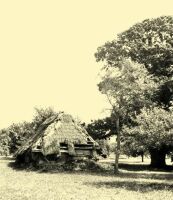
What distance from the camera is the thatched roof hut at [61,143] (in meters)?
45.1

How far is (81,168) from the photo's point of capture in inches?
1781

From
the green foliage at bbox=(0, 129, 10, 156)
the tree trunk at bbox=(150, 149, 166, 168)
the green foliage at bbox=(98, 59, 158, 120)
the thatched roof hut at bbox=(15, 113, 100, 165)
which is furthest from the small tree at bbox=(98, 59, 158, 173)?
the green foliage at bbox=(0, 129, 10, 156)

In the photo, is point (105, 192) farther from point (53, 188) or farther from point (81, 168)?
point (81, 168)

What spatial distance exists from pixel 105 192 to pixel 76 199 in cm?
400

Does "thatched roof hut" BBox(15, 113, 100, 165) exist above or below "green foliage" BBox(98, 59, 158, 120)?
below

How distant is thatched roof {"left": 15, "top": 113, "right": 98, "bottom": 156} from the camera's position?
148 feet

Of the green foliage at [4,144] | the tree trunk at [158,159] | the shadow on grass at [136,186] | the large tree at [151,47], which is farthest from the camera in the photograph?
the green foliage at [4,144]

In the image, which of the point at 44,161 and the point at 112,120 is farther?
the point at 112,120

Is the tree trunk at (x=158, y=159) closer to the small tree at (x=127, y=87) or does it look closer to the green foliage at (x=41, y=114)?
the small tree at (x=127, y=87)

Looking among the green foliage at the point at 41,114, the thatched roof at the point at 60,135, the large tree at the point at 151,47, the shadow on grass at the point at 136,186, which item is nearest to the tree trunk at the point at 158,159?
the large tree at the point at 151,47

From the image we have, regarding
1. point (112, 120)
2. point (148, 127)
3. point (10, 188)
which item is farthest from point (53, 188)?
point (112, 120)

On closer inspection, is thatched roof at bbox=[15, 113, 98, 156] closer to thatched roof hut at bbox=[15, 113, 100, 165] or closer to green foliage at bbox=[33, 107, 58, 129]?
thatched roof hut at bbox=[15, 113, 100, 165]

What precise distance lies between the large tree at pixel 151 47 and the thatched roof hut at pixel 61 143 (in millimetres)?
10156

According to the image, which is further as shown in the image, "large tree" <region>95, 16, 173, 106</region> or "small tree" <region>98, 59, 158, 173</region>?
"large tree" <region>95, 16, 173, 106</region>
